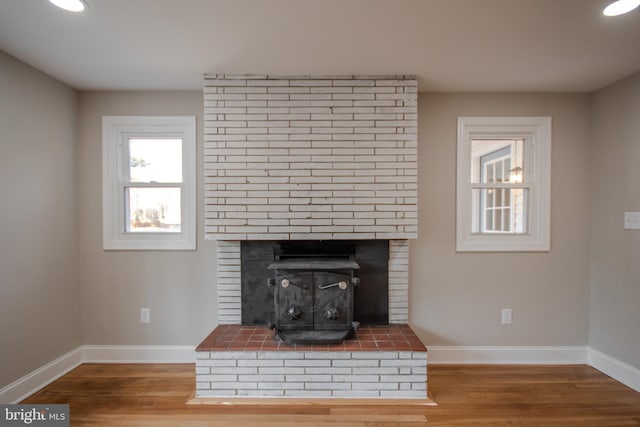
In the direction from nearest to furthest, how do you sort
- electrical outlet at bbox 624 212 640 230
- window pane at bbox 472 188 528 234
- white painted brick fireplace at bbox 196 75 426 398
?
electrical outlet at bbox 624 212 640 230 < white painted brick fireplace at bbox 196 75 426 398 < window pane at bbox 472 188 528 234

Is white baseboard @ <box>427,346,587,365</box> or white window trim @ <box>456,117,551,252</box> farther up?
white window trim @ <box>456,117,551,252</box>

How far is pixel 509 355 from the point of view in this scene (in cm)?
279

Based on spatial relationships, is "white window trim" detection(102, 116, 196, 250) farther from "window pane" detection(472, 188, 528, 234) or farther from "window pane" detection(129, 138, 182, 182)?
"window pane" detection(472, 188, 528, 234)

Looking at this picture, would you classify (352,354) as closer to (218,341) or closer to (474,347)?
(218,341)

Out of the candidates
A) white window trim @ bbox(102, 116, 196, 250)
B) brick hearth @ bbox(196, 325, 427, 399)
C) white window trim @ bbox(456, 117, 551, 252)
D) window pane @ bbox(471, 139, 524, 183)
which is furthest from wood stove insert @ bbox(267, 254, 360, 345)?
window pane @ bbox(471, 139, 524, 183)

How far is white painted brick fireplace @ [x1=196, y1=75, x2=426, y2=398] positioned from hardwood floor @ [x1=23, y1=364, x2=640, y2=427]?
1.20 m

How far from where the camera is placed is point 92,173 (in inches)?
110

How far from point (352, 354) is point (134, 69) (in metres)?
2.65

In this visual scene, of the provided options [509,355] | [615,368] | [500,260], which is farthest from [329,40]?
[615,368]

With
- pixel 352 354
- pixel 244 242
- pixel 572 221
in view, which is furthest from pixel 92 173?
pixel 572 221

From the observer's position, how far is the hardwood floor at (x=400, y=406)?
6.60 feet

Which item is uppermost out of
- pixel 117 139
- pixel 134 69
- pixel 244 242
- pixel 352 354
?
pixel 134 69

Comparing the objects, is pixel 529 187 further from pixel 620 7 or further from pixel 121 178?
pixel 121 178

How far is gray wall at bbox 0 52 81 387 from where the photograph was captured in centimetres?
214
